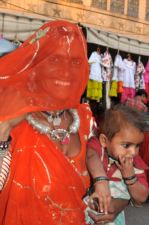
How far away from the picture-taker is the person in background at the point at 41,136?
5.34ft

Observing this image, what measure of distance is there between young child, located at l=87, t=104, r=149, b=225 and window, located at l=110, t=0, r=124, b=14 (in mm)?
8720

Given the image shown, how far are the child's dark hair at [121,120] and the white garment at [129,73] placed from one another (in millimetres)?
4248

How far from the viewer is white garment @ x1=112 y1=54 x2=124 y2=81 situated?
5959 millimetres

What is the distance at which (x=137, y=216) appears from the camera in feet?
16.9

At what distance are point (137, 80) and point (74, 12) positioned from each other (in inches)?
149

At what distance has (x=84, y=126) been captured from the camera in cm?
185

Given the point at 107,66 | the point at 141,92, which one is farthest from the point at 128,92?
the point at 107,66

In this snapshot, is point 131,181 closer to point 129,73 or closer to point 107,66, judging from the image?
point 107,66

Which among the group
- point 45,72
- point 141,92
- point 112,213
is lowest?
point 141,92

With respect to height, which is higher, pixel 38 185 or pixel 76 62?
pixel 76 62

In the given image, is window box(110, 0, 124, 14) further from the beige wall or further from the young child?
the young child

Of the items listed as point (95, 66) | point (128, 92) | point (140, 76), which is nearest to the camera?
point (95, 66)

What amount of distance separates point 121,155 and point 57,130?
291 mm

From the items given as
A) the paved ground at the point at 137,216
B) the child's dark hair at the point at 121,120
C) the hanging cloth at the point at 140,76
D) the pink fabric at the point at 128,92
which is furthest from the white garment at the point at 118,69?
the child's dark hair at the point at 121,120
